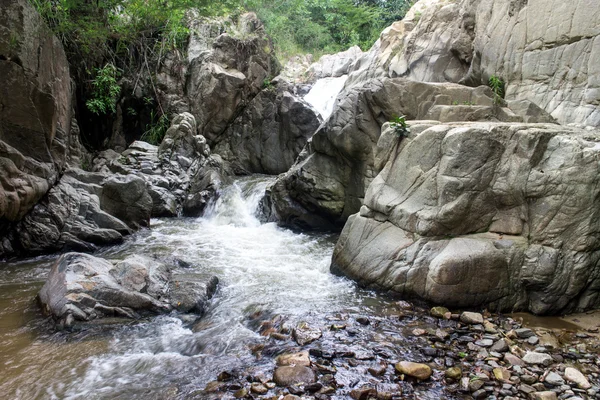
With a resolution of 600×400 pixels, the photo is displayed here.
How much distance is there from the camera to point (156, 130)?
16.5m

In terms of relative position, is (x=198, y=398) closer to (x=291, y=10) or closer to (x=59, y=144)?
(x=59, y=144)

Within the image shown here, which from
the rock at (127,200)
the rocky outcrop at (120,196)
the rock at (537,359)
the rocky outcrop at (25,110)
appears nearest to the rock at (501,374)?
the rock at (537,359)

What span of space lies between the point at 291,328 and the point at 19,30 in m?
8.05

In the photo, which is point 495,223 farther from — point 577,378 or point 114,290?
point 114,290

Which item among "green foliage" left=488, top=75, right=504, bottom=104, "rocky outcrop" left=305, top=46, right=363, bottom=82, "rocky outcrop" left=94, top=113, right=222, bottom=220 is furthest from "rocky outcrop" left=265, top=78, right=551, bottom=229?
"rocky outcrop" left=305, top=46, right=363, bottom=82

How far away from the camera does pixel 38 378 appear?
4.34m

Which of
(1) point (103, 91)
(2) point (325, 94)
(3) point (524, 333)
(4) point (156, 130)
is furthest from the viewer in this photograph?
(2) point (325, 94)

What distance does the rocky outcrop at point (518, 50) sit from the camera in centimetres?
827

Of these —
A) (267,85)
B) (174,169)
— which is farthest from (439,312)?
(267,85)

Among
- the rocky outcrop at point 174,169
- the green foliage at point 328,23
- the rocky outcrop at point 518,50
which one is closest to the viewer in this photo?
the rocky outcrop at point 518,50

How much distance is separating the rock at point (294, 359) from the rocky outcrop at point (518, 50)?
24.9 feet

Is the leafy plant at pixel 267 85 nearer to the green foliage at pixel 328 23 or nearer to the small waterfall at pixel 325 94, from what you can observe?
the small waterfall at pixel 325 94

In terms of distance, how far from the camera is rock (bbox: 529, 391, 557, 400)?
379 centimetres

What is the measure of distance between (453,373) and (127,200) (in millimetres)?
9195
